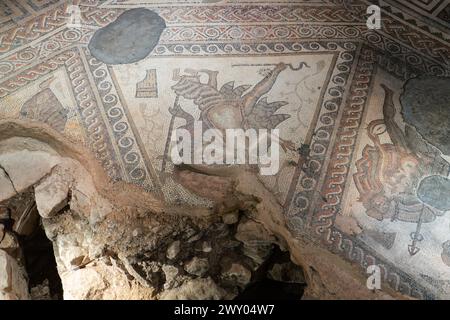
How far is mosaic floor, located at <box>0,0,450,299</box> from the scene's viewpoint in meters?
2.32

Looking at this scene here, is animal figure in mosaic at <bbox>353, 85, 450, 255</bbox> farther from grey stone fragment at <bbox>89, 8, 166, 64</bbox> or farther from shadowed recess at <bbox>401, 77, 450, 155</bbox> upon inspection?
grey stone fragment at <bbox>89, 8, 166, 64</bbox>

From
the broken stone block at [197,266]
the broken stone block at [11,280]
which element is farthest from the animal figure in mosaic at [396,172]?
the broken stone block at [11,280]

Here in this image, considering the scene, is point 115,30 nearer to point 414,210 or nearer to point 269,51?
point 269,51

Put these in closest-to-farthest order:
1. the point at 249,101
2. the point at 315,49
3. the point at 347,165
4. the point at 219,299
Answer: the point at 219,299 → the point at 347,165 → the point at 249,101 → the point at 315,49

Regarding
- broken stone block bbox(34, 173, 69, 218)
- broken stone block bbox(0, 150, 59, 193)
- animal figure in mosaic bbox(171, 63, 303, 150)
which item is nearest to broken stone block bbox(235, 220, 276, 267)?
animal figure in mosaic bbox(171, 63, 303, 150)

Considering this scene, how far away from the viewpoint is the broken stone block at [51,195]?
2391 mm

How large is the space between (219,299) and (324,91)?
1.25m

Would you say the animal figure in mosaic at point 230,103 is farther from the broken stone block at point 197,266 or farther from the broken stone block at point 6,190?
the broken stone block at point 6,190

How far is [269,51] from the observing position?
2.93 meters

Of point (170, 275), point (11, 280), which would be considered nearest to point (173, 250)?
point (170, 275)

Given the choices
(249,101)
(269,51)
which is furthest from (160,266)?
(269,51)

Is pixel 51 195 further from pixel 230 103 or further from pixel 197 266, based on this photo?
pixel 230 103

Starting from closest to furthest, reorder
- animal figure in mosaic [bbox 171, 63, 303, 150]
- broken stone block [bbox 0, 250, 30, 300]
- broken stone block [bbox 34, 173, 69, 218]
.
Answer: broken stone block [bbox 0, 250, 30, 300]
broken stone block [bbox 34, 173, 69, 218]
animal figure in mosaic [bbox 171, 63, 303, 150]

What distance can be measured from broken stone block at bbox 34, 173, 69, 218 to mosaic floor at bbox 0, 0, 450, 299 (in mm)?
226
